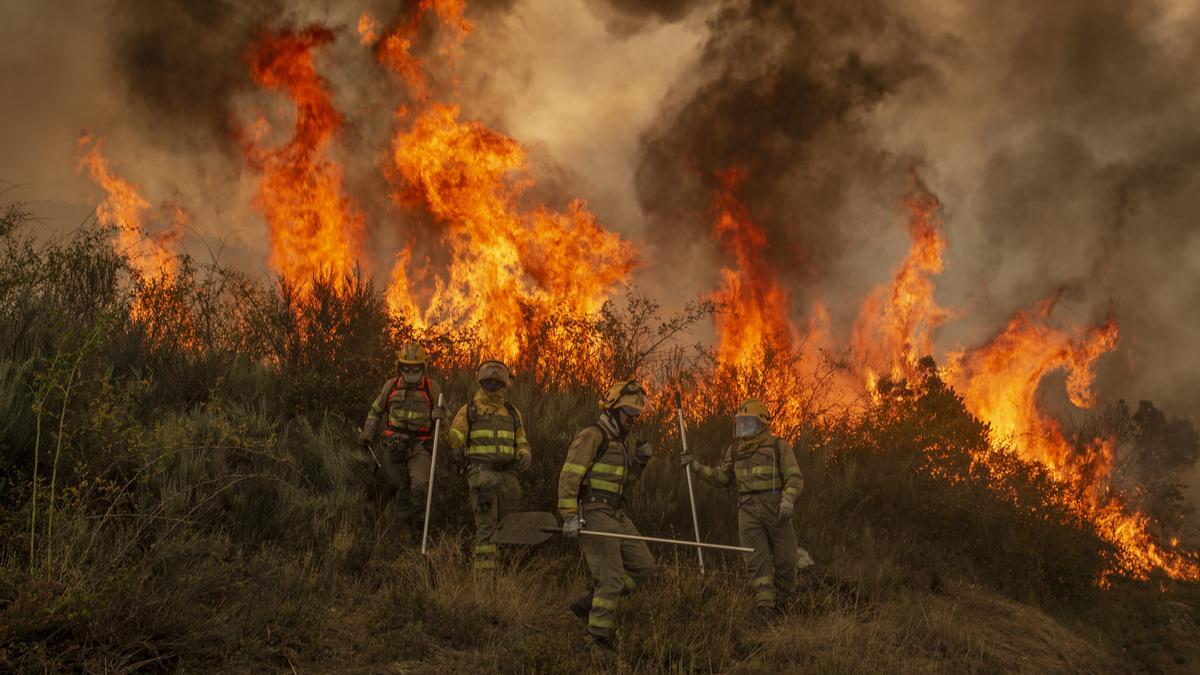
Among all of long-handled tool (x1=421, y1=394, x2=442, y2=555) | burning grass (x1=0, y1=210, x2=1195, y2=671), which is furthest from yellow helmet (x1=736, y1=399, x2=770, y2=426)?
long-handled tool (x1=421, y1=394, x2=442, y2=555)

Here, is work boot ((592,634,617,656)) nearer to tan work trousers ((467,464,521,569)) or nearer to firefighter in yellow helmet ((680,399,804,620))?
tan work trousers ((467,464,521,569))

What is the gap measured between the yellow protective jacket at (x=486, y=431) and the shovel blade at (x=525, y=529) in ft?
2.80

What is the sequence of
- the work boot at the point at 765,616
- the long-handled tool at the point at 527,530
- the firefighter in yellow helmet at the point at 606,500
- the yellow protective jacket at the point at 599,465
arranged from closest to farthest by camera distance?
the firefighter in yellow helmet at the point at 606,500
the yellow protective jacket at the point at 599,465
the long-handled tool at the point at 527,530
the work boot at the point at 765,616

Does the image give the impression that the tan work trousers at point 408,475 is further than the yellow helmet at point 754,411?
Yes

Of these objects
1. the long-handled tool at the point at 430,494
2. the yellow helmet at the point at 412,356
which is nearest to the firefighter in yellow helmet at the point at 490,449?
the long-handled tool at the point at 430,494

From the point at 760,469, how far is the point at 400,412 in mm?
4240

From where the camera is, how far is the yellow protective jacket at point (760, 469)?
9.95m

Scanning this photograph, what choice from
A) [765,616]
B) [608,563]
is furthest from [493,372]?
[765,616]

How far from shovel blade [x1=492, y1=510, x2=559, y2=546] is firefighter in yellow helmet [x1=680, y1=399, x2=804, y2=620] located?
182cm

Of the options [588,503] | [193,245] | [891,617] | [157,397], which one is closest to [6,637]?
[588,503]

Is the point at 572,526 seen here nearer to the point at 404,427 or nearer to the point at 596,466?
the point at 596,466

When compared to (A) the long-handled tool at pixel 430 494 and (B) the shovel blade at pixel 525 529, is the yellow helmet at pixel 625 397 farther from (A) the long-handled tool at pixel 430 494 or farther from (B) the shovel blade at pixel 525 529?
(A) the long-handled tool at pixel 430 494

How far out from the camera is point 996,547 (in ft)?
51.5

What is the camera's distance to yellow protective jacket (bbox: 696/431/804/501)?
9953mm
